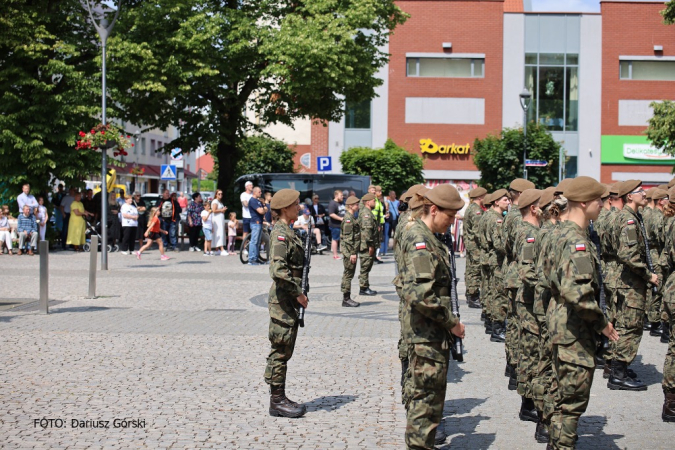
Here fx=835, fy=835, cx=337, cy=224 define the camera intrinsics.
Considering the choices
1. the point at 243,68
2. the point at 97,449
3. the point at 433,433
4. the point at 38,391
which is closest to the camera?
the point at 433,433

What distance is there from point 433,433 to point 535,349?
1765mm

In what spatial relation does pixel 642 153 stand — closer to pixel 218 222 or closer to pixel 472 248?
pixel 218 222

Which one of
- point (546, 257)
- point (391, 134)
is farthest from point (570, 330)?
point (391, 134)

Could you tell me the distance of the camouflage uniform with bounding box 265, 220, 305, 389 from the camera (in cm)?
661

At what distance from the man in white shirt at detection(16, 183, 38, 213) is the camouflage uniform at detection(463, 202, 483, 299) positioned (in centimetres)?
1475

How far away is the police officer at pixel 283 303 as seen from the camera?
21.7 ft

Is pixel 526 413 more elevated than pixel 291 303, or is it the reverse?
pixel 291 303

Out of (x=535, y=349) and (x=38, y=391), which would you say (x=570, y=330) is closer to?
(x=535, y=349)

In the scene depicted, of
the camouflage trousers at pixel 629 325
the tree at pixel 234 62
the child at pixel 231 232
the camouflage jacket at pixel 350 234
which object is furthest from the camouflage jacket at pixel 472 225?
the tree at pixel 234 62

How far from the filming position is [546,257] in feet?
17.4

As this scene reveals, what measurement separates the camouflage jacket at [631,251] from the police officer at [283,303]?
317 centimetres

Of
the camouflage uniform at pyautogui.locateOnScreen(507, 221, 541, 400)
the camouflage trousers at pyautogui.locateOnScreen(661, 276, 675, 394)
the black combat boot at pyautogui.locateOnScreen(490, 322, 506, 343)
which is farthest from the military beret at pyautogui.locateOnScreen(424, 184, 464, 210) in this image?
the black combat boot at pyautogui.locateOnScreen(490, 322, 506, 343)

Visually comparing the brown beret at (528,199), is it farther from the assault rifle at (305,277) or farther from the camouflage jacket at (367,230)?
the camouflage jacket at (367,230)

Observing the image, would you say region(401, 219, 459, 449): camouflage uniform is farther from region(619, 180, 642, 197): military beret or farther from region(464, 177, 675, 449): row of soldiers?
region(619, 180, 642, 197): military beret
